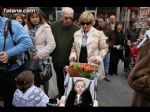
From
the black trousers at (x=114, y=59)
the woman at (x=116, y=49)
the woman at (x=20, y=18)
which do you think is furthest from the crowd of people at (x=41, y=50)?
the woman at (x=20, y=18)

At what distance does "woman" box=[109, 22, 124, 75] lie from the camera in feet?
27.6

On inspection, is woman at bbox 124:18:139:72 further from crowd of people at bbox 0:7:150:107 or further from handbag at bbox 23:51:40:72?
handbag at bbox 23:51:40:72

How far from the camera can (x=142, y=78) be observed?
2.88 m

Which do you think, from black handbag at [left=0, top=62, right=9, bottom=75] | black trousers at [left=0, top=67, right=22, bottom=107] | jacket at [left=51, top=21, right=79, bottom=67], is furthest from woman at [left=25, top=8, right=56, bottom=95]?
black handbag at [left=0, top=62, right=9, bottom=75]

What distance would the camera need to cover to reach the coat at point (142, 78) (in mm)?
2871

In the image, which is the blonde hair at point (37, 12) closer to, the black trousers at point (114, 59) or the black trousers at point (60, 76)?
the black trousers at point (60, 76)

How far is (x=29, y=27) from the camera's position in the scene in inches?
204

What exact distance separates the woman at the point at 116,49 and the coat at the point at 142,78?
17.5ft

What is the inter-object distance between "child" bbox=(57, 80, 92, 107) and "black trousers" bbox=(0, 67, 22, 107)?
52 cm

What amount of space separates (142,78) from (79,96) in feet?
5.28

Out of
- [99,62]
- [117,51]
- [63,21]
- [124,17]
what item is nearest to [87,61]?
[99,62]
